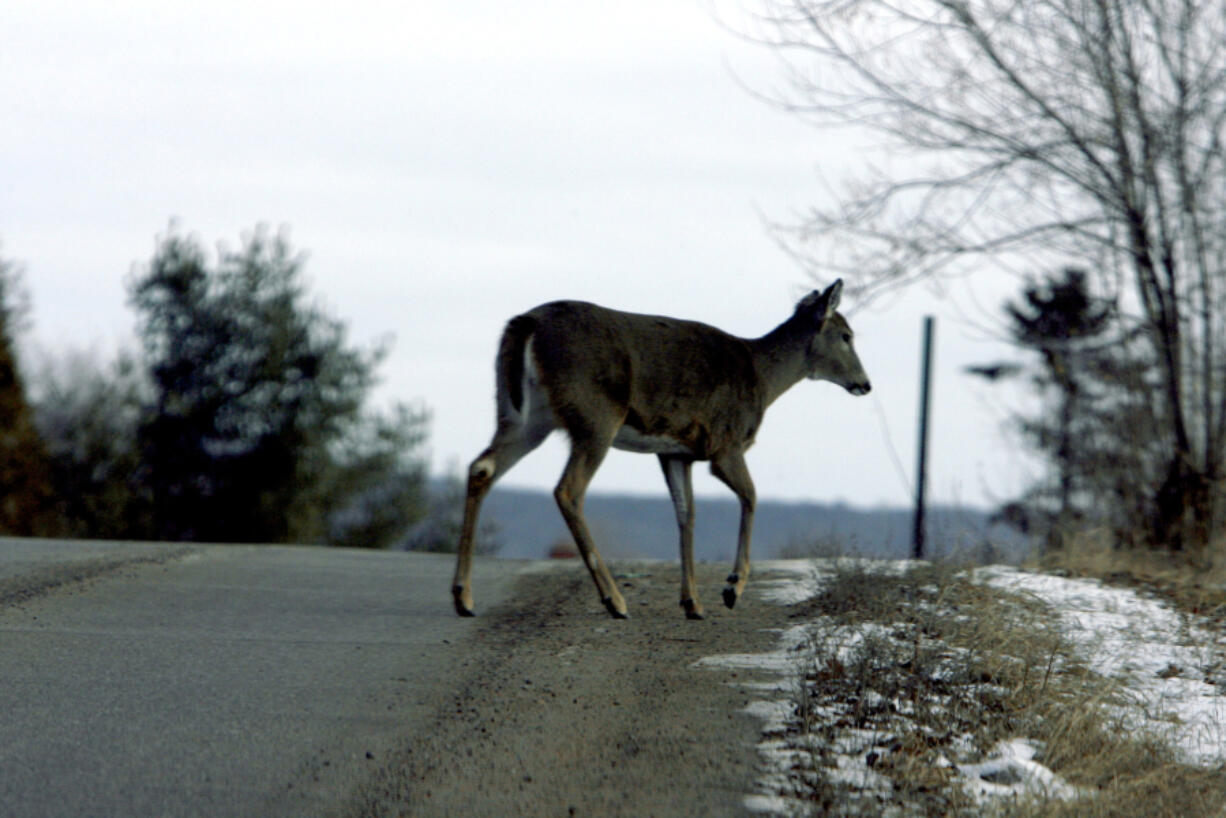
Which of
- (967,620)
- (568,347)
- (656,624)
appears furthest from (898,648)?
(568,347)

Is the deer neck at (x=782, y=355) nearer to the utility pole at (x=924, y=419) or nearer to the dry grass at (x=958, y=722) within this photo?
the dry grass at (x=958, y=722)

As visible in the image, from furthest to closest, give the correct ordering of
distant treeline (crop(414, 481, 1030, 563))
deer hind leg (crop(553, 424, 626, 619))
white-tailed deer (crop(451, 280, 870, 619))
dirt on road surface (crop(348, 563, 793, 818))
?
distant treeline (crop(414, 481, 1030, 563)) < white-tailed deer (crop(451, 280, 870, 619)) < deer hind leg (crop(553, 424, 626, 619)) < dirt on road surface (crop(348, 563, 793, 818))

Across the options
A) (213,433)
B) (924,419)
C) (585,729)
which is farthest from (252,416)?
(585,729)

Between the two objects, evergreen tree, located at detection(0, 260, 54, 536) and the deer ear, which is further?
evergreen tree, located at detection(0, 260, 54, 536)

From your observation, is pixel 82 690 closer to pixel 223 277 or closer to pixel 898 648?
pixel 898 648

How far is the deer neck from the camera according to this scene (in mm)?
10594

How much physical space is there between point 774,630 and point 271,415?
1136 inches

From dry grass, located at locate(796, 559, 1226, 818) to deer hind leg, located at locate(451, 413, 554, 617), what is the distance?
2.12 metres

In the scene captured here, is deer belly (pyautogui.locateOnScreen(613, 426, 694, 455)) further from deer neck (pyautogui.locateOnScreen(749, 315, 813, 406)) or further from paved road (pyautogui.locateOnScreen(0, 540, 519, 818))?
paved road (pyautogui.locateOnScreen(0, 540, 519, 818))

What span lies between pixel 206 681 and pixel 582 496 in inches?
114

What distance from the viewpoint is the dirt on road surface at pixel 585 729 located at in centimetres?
512

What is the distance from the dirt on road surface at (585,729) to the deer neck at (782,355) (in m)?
2.10

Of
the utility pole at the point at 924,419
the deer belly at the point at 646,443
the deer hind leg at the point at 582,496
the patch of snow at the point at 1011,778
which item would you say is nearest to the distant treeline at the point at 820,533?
the utility pole at the point at 924,419

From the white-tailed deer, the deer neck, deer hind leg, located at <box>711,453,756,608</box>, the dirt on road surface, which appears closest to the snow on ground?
the dirt on road surface
